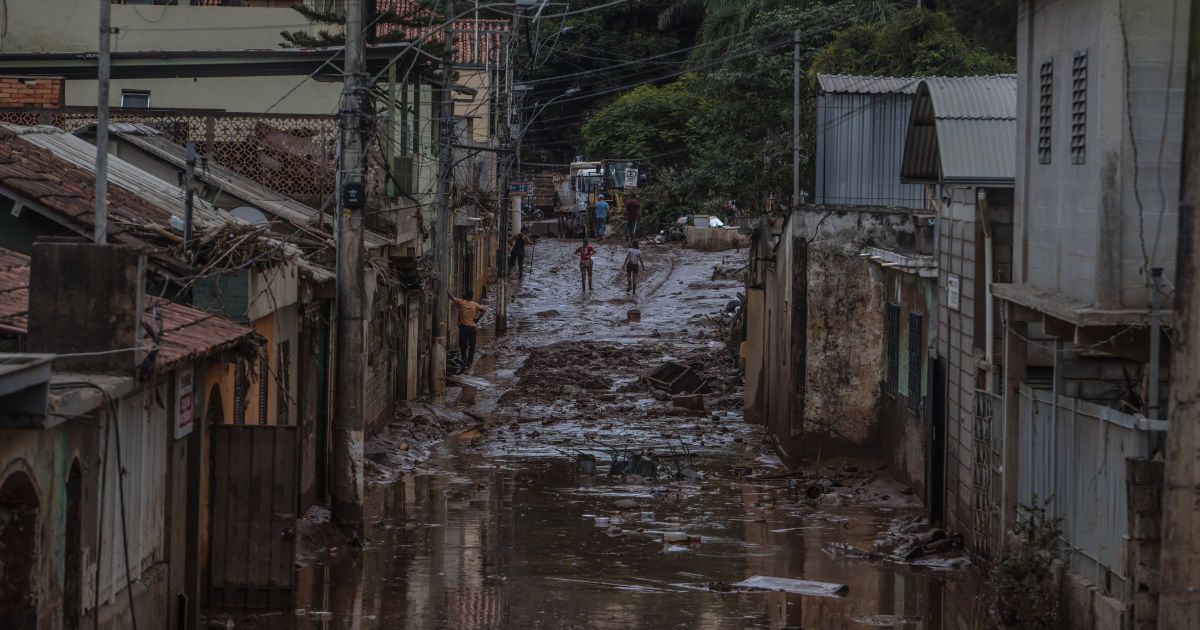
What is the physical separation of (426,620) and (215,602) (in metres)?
2.08

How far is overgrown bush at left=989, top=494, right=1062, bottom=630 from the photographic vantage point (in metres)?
11.4

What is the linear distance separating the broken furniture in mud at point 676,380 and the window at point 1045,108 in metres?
18.1

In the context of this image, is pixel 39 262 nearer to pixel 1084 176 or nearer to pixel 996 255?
pixel 1084 176

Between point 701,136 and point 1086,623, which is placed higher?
point 701,136

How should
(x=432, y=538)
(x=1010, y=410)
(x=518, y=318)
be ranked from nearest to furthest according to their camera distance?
1. (x=1010, y=410)
2. (x=432, y=538)
3. (x=518, y=318)

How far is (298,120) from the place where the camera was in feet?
67.7

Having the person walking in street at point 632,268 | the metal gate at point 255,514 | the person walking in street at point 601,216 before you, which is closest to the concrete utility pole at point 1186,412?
the metal gate at point 255,514

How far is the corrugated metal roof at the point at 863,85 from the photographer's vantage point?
2277cm

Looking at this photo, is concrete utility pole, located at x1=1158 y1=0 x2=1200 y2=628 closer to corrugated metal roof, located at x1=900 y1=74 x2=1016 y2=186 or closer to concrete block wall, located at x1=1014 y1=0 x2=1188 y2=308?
concrete block wall, located at x1=1014 y1=0 x2=1188 y2=308

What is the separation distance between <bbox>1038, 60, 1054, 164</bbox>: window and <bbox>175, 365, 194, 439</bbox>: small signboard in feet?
24.3

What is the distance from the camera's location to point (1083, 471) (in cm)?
1131

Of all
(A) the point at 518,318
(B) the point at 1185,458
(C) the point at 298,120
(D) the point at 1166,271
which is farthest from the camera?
(A) the point at 518,318

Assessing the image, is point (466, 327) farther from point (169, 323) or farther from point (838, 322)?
point (169, 323)

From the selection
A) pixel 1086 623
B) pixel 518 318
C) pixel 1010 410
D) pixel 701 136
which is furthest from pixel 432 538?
pixel 701 136
